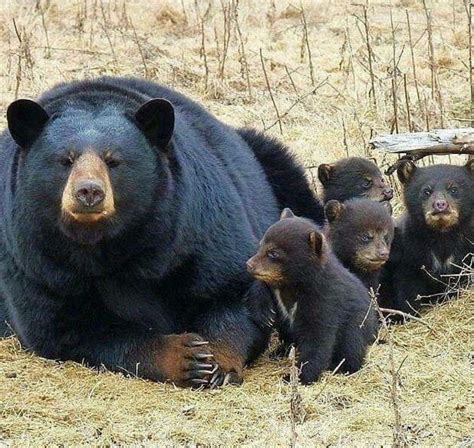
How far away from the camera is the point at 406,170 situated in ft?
29.8

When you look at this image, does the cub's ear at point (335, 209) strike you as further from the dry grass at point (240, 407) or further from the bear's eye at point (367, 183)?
the bear's eye at point (367, 183)

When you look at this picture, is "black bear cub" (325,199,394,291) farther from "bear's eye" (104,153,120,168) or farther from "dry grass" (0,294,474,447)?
"bear's eye" (104,153,120,168)

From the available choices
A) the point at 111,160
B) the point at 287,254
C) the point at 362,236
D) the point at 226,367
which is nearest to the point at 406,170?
the point at 362,236

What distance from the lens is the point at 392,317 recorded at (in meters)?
8.64

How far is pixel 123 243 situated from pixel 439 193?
110 inches

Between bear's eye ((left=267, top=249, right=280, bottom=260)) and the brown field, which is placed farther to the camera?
bear's eye ((left=267, top=249, right=280, bottom=260))

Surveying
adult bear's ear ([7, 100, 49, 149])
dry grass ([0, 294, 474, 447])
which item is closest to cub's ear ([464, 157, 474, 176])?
dry grass ([0, 294, 474, 447])

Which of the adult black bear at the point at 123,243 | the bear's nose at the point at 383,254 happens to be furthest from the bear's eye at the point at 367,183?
the adult black bear at the point at 123,243

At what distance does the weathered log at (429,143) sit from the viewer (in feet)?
29.7

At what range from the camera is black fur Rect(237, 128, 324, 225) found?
970cm

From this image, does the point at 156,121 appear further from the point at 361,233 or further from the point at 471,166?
the point at 471,166

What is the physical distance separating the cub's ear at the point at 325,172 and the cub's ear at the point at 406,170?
2.97ft

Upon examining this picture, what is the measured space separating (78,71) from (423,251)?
7264 millimetres

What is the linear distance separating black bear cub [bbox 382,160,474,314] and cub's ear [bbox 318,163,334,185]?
0.94 metres
